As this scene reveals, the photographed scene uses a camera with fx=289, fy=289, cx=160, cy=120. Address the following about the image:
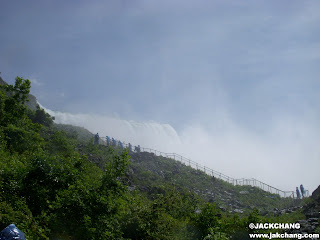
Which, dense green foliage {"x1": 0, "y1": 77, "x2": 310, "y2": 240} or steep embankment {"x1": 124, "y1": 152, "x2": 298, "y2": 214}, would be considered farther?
steep embankment {"x1": 124, "y1": 152, "x2": 298, "y2": 214}

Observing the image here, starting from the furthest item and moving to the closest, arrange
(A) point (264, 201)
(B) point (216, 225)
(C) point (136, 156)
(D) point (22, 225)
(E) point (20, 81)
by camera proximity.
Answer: (C) point (136, 156)
(A) point (264, 201)
(E) point (20, 81)
(B) point (216, 225)
(D) point (22, 225)

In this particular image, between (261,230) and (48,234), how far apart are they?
286 inches

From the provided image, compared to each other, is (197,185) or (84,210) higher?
(197,185)

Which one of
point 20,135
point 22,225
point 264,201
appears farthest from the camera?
point 264,201

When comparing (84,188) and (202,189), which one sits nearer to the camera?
(84,188)

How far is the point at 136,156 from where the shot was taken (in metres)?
45.4

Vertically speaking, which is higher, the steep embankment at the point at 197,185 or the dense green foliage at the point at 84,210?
the steep embankment at the point at 197,185

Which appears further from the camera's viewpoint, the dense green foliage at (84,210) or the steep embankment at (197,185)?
the steep embankment at (197,185)

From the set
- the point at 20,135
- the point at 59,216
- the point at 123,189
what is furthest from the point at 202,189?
the point at 59,216

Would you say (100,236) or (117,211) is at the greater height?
(117,211)

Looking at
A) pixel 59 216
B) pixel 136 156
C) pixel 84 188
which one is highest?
pixel 136 156

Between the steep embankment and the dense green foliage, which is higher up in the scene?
the steep embankment

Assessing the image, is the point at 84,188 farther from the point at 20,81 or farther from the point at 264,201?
the point at 264,201

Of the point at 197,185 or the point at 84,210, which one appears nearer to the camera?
the point at 84,210
